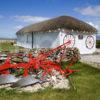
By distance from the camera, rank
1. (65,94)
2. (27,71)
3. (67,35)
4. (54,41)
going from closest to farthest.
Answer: (65,94)
(27,71)
(67,35)
(54,41)

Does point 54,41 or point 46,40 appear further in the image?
point 46,40

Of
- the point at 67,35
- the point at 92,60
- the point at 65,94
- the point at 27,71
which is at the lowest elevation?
the point at 92,60

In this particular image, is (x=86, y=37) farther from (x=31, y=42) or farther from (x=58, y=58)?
(x=58, y=58)

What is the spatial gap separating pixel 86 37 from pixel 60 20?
4220 millimetres

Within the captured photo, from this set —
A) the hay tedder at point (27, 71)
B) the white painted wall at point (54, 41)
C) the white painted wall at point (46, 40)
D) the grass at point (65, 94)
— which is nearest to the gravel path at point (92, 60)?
the hay tedder at point (27, 71)

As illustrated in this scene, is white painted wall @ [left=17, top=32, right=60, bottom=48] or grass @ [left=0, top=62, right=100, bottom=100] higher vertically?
white painted wall @ [left=17, top=32, right=60, bottom=48]

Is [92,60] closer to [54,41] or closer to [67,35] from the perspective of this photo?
[67,35]

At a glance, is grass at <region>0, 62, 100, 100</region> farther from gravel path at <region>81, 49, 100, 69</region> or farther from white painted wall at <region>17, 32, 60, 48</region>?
white painted wall at <region>17, 32, 60, 48</region>

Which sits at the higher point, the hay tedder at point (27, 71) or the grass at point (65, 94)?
the hay tedder at point (27, 71)

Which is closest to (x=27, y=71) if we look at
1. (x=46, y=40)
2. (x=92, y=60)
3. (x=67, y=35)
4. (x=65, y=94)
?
(x=65, y=94)

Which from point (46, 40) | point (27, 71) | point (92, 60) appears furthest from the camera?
point (46, 40)

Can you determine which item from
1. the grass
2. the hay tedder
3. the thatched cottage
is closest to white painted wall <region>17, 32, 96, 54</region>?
the thatched cottage

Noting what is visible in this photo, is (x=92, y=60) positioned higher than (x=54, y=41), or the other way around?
(x=54, y=41)

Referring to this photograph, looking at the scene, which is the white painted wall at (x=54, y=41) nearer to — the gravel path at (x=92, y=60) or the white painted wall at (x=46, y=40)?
the white painted wall at (x=46, y=40)
